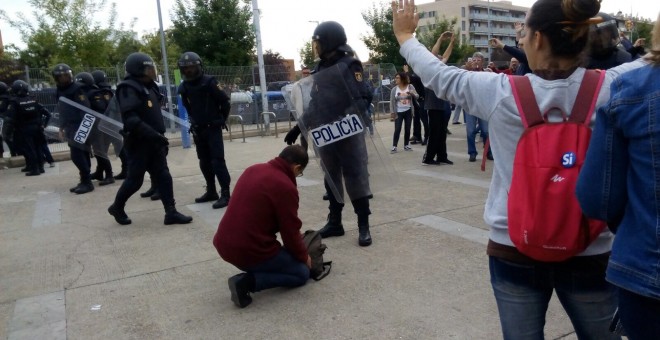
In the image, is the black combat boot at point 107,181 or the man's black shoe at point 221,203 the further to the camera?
the black combat boot at point 107,181

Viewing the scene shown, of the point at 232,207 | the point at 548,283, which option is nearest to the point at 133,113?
the point at 232,207

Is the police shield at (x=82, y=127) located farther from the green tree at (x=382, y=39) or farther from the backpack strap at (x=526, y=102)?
the green tree at (x=382, y=39)

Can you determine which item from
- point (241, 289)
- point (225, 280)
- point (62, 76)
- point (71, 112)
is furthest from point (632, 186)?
point (62, 76)

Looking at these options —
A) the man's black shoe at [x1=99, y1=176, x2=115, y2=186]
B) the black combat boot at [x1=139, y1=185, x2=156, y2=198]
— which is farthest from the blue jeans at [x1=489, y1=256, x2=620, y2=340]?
the man's black shoe at [x1=99, y1=176, x2=115, y2=186]

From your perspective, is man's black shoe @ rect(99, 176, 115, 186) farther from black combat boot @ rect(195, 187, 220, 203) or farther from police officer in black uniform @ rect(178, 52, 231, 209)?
police officer in black uniform @ rect(178, 52, 231, 209)

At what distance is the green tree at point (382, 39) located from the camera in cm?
3083

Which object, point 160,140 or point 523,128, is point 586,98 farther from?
point 160,140

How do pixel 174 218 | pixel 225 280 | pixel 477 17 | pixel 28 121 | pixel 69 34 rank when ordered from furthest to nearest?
pixel 477 17, pixel 69 34, pixel 28 121, pixel 174 218, pixel 225 280

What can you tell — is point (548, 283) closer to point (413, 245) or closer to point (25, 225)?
point (413, 245)

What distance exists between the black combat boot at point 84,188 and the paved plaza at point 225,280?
3.39 ft

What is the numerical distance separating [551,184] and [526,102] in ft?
0.93

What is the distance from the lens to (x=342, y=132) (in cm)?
441

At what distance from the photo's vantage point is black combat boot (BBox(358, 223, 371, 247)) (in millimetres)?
4711

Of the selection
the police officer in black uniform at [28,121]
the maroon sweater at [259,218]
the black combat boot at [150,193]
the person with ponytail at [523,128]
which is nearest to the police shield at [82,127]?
the black combat boot at [150,193]
